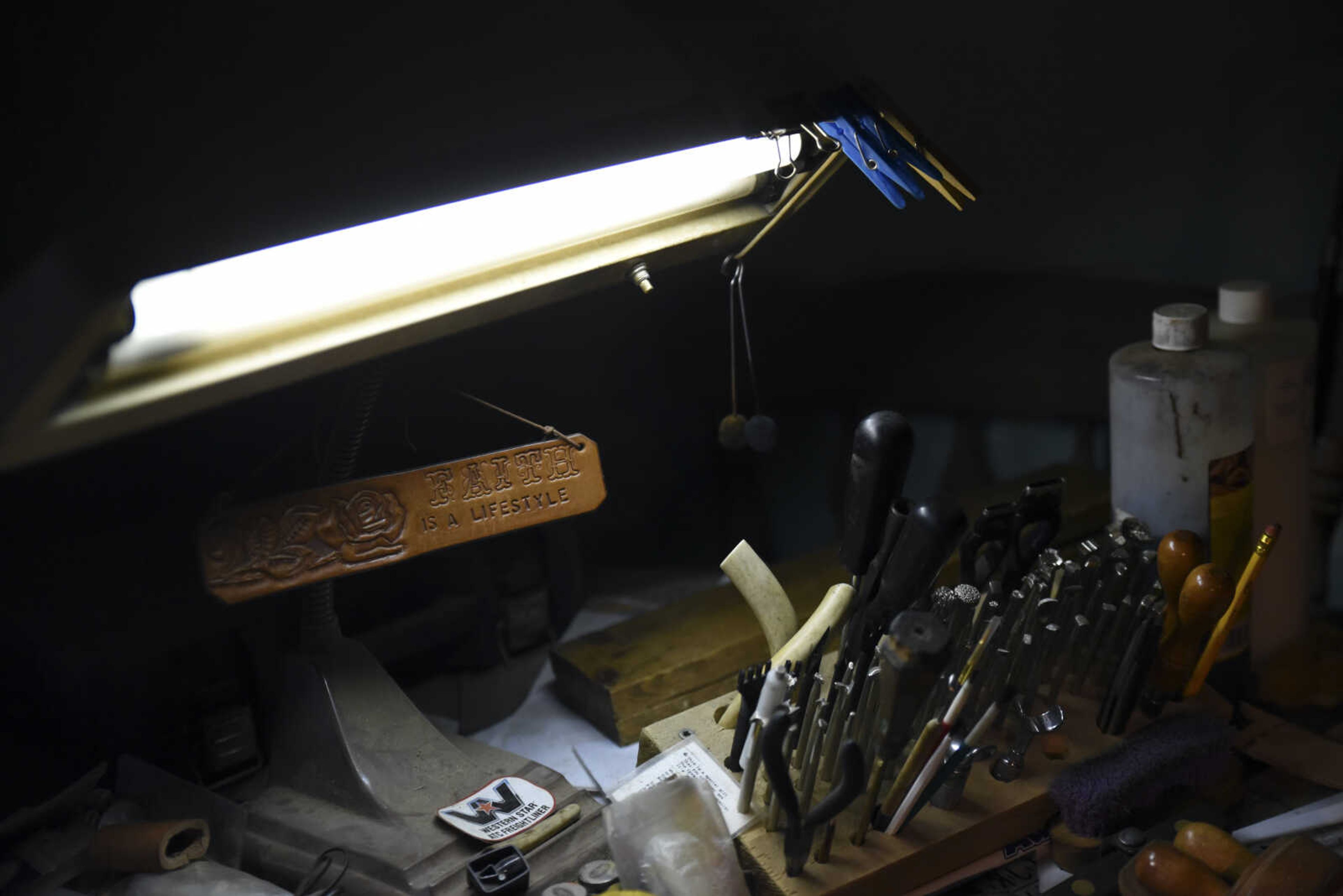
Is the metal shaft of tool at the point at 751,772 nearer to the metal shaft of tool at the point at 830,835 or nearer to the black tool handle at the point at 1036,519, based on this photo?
the metal shaft of tool at the point at 830,835

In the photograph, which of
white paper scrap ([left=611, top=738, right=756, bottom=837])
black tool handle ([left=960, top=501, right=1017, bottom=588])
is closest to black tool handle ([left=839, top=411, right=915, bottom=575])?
black tool handle ([left=960, top=501, right=1017, bottom=588])

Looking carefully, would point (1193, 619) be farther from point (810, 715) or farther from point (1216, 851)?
point (810, 715)

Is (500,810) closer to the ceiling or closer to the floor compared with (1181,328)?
closer to the floor

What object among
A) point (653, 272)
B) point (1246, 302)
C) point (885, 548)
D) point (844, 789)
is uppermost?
point (653, 272)

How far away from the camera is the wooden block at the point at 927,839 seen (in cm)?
79

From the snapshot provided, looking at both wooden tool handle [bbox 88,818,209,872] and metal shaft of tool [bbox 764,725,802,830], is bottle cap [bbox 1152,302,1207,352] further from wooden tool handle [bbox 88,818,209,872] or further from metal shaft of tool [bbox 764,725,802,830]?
wooden tool handle [bbox 88,818,209,872]

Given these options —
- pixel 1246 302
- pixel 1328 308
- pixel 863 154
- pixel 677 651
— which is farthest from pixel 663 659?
pixel 1328 308

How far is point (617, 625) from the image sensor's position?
3.88ft

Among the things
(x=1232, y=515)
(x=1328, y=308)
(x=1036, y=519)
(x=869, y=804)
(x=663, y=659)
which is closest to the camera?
(x=869, y=804)

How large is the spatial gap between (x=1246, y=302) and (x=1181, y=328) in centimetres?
11

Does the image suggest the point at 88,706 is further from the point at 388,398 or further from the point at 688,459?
the point at 688,459

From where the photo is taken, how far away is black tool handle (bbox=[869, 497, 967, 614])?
76 centimetres

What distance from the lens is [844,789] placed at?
72cm

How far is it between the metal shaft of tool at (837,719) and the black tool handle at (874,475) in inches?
3.4
